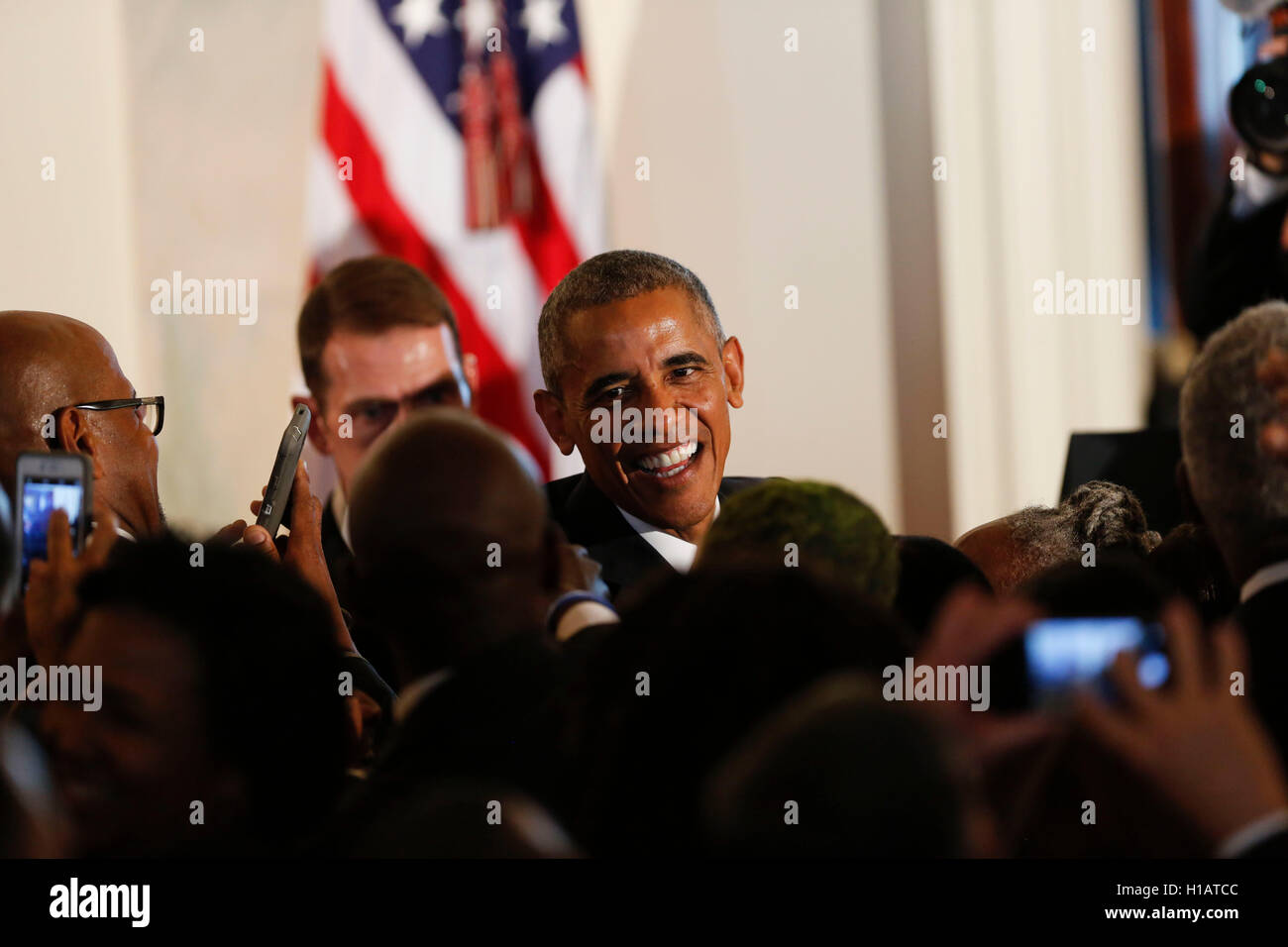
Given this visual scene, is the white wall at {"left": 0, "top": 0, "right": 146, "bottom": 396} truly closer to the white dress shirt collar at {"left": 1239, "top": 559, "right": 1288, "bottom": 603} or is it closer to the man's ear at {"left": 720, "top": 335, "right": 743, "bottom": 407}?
the man's ear at {"left": 720, "top": 335, "right": 743, "bottom": 407}

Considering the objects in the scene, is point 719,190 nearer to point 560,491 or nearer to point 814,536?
point 560,491

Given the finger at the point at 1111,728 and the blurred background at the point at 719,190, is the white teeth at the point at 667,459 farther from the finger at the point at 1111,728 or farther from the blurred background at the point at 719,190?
the blurred background at the point at 719,190

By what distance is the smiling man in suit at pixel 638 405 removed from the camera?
2.03m

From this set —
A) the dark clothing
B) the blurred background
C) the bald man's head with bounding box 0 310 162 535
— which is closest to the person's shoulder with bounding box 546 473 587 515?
the bald man's head with bounding box 0 310 162 535

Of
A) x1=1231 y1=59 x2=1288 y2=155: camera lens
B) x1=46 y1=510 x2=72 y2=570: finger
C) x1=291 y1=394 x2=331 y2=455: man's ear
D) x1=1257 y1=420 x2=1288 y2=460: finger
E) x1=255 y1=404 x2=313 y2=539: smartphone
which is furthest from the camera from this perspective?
x1=291 y1=394 x2=331 y2=455: man's ear

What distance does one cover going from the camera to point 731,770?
875mm

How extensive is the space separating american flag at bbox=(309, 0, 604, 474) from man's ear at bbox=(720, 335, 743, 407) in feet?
4.96

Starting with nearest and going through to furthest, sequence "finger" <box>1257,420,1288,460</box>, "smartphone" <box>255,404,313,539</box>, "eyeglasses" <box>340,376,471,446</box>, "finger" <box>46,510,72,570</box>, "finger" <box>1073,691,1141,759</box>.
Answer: "finger" <box>1073,691,1141,759</box>, "finger" <box>1257,420,1288,460</box>, "finger" <box>46,510,72,570</box>, "smartphone" <box>255,404,313,539</box>, "eyeglasses" <box>340,376,471,446</box>

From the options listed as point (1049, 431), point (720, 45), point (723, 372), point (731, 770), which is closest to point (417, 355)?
point (723, 372)

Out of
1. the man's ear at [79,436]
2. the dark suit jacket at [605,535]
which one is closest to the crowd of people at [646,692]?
the man's ear at [79,436]

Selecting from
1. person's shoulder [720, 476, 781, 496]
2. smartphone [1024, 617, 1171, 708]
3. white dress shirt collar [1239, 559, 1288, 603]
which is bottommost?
smartphone [1024, 617, 1171, 708]

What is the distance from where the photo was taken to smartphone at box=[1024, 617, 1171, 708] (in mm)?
1165
